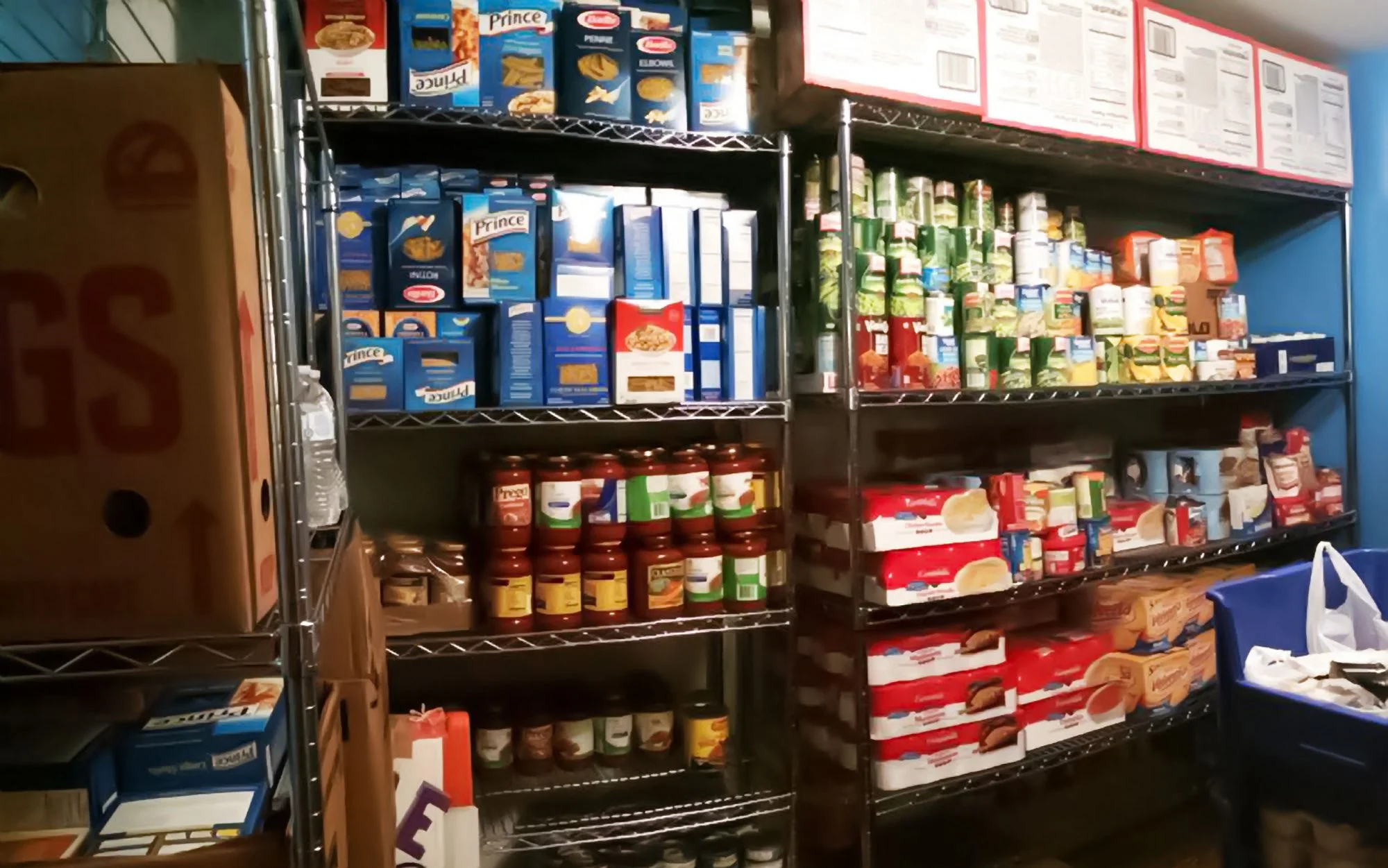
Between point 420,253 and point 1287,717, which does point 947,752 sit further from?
point 420,253

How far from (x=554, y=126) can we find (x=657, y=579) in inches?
35.3

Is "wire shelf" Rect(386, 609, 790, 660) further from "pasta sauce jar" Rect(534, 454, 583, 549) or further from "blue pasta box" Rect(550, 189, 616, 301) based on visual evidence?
"blue pasta box" Rect(550, 189, 616, 301)

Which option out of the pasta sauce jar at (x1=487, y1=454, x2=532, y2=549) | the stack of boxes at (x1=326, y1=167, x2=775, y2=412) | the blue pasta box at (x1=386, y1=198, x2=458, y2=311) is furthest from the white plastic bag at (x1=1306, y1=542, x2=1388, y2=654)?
the blue pasta box at (x1=386, y1=198, x2=458, y2=311)

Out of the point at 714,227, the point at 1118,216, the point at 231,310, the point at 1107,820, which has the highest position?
the point at 1118,216

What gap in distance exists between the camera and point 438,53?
1.63m

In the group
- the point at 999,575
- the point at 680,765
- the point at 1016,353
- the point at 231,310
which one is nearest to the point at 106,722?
the point at 231,310

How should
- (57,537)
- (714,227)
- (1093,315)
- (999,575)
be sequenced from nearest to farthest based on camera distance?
(57,537) < (714,227) < (999,575) < (1093,315)

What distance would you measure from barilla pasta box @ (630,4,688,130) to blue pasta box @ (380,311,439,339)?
0.59 meters

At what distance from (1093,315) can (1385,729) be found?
1380 mm

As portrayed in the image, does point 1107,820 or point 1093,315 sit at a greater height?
point 1093,315

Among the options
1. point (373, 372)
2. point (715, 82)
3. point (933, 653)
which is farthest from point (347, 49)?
point (933, 653)

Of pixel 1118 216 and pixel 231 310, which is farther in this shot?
pixel 1118 216

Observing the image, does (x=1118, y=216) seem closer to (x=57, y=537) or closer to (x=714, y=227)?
(x=714, y=227)

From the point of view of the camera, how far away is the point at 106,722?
1.05 meters
